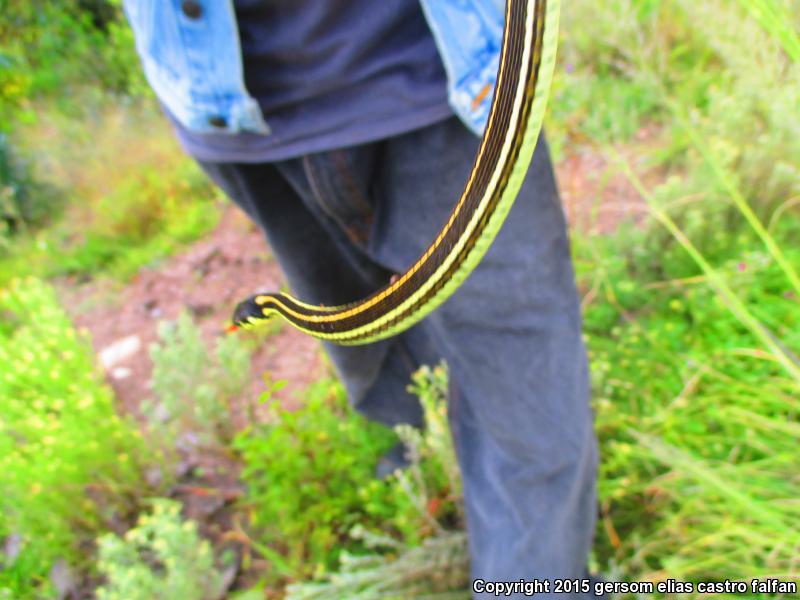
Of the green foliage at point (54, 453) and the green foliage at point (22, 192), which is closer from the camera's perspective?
the green foliage at point (54, 453)

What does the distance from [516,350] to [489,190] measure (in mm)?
466

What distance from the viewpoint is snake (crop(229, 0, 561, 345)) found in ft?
0.90

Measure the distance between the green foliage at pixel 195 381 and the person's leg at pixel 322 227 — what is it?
0.36 m

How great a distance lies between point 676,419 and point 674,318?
13.0 inches

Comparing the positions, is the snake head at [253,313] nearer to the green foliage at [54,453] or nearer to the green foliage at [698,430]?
the green foliage at [698,430]

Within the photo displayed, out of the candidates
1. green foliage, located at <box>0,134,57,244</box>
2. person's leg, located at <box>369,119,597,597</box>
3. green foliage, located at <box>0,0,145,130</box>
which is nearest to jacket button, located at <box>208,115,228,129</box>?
Result: person's leg, located at <box>369,119,597,597</box>

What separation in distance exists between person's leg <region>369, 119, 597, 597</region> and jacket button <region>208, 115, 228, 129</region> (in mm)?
213

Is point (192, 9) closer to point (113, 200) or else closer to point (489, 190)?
point (489, 190)

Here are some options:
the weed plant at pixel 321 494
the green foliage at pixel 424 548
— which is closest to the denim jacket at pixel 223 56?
the green foliage at pixel 424 548

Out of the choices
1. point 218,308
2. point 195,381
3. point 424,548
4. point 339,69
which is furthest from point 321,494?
point 218,308

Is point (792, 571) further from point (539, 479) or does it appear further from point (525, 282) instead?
point (525, 282)

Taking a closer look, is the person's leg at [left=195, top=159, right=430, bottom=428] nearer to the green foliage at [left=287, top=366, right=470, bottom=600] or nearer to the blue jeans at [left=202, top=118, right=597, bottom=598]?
the blue jeans at [left=202, top=118, right=597, bottom=598]

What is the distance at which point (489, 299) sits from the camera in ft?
2.34

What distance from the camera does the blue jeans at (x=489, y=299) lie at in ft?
2.23
